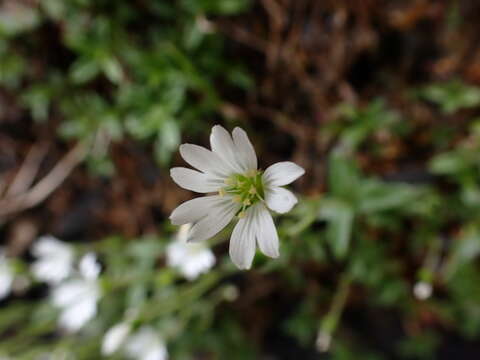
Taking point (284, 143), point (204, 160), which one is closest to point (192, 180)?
point (204, 160)

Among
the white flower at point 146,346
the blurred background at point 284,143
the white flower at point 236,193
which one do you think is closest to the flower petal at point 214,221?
the white flower at point 236,193

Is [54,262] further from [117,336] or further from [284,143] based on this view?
[284,143]

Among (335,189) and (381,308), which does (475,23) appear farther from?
(381,308)

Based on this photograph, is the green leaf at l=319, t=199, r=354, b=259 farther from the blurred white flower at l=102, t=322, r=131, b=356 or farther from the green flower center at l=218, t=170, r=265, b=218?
the blurred white flower at l=102, t=322, r=131, b=356

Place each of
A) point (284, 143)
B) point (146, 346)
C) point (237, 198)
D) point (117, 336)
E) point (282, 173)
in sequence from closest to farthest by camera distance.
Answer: point (282, 173)
point (237, 198)
point (117, 336)
point (146, 346)
point (284, 143)

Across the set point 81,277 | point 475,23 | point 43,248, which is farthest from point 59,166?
point 475,23

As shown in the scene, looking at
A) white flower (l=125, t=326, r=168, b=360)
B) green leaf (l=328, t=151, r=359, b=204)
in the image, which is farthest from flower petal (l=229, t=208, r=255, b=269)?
white flower (l=125, t=326, r=168, b=360)
